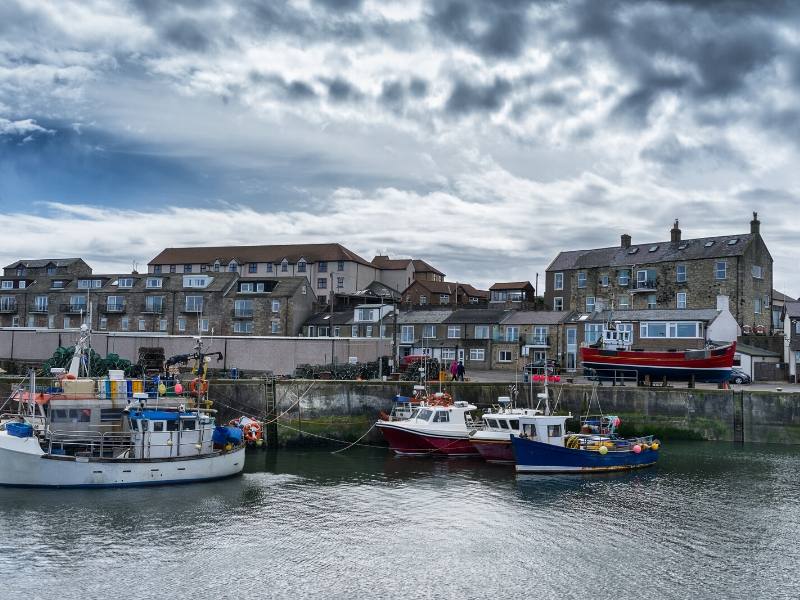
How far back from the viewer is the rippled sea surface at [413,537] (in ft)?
64.7

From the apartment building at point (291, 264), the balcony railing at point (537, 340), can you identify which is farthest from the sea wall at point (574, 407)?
the apartment building at point (291, 264)

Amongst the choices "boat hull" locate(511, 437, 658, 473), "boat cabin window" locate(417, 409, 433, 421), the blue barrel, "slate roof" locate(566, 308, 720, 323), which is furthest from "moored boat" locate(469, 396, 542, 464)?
"slate roof" locate(566, 308, 720, 323)

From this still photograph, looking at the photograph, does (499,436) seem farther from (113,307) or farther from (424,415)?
(113,307)

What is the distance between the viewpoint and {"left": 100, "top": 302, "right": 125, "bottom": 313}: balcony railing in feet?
241

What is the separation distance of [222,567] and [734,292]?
52.9m

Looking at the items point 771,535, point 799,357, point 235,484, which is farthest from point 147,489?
point 799,357

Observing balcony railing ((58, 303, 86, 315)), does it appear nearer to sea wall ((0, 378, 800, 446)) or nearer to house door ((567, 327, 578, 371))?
sea wall ((0, 378, 800, 446))

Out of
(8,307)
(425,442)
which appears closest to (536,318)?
(425,442)

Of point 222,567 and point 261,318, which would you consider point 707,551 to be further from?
point 261,318

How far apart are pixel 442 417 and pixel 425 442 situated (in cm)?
161

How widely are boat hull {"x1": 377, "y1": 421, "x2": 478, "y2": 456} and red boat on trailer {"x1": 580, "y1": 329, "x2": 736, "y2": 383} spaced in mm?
13745

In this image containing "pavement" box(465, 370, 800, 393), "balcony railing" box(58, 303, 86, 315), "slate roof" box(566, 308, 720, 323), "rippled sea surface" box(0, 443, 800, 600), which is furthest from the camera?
"balcony railing" box(58, 303, 86, 315)

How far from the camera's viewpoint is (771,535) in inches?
955

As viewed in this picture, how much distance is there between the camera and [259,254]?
3607 inches
